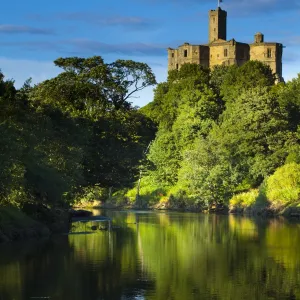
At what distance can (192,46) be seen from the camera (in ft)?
613

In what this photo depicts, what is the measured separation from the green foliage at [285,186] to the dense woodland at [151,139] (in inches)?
4.4

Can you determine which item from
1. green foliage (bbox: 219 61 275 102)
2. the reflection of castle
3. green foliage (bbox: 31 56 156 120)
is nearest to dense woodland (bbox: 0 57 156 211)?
green foliage (bbox: 31 56 156 120)

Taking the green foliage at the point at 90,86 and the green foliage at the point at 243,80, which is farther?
the green foliage at the point at 243,80

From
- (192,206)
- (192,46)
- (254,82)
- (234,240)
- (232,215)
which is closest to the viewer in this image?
(234,240)

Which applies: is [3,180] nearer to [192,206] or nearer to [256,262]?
[256,262]

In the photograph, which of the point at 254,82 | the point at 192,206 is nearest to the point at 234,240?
the point at 192,206

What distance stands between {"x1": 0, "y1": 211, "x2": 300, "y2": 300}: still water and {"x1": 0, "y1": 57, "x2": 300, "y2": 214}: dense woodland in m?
5.29

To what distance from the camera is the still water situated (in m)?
28.2

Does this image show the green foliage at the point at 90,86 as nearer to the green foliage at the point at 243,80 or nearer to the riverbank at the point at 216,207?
the riverbank at the point at 216,207

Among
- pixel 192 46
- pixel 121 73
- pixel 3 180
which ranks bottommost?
pixel 3 180

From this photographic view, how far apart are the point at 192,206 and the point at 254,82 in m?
30.7

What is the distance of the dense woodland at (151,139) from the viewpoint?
4988 cm

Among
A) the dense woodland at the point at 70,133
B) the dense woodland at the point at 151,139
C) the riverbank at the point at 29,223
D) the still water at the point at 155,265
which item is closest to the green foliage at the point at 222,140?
the dense woodland at the point at 151,139

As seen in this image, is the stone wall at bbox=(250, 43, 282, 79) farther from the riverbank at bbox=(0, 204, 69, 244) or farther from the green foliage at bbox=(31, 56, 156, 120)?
the riverbank at bbox=(0, 204, 69, 244)
